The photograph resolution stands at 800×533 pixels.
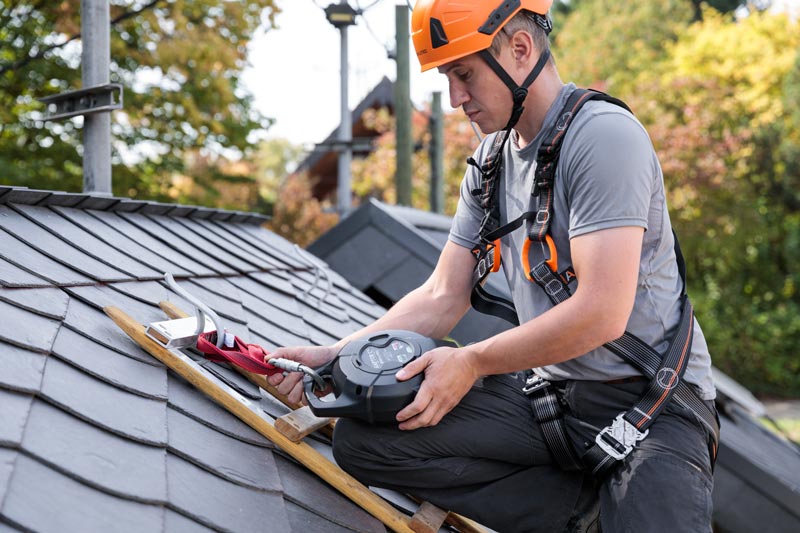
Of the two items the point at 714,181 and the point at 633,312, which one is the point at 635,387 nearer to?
the point at 633,312

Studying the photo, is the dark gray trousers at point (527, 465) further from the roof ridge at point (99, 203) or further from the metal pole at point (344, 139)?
the metal pole at point (344, 139)

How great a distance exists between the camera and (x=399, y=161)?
12289 millimetres

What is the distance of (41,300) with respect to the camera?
2201 millimetres

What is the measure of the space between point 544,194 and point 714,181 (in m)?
19.1

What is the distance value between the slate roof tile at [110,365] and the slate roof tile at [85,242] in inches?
26.8

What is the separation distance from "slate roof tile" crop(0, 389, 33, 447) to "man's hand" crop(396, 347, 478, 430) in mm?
939

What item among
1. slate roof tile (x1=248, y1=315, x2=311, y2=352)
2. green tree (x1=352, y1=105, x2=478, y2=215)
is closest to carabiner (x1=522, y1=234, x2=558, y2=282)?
slate roof tile (x1=248, y1=315, x2=311, y2=352)

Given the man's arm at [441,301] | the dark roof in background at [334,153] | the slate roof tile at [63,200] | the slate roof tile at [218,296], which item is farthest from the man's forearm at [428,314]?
the dark roof in background at [334,153]

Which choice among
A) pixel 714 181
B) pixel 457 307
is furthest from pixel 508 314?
pixel 714 181

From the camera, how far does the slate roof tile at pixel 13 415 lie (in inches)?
61.4

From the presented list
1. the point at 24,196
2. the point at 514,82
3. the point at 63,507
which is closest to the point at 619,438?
the point at 514,82

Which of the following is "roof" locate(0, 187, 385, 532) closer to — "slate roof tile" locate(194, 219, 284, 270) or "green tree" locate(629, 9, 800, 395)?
"slate roof tile" locate(194, 219, 284, 270)

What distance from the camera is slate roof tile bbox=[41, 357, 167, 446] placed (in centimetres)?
182

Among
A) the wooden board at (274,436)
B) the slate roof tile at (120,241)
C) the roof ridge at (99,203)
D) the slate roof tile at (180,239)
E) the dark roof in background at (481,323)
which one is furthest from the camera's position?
the dark roof in background at (481,323)
